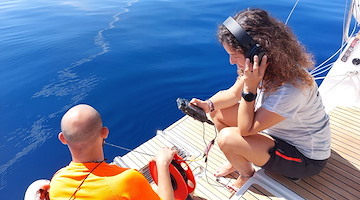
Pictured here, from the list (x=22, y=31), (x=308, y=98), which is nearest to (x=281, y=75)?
(x=308, y=98)

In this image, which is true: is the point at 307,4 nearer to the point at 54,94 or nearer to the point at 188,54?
the point at 188,54

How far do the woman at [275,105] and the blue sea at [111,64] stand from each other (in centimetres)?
76

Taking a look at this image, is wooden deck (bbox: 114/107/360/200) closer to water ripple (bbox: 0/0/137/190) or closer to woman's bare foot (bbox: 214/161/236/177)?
woman's bare foot (bbox: 214/161/236/177)

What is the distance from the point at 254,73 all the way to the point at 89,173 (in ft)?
3.46

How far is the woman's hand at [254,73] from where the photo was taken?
1.49 metres

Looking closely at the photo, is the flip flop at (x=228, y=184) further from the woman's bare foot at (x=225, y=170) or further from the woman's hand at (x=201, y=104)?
the woman's hand at (x=201, y=104)

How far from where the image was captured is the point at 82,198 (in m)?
1.14

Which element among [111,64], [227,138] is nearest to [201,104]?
[227,138]

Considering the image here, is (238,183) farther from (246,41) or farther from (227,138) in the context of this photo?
(246,41)

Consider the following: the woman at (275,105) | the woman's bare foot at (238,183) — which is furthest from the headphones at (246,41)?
the woman's bare foot at (238,183)

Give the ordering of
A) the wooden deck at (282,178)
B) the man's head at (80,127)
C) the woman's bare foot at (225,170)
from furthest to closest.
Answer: the woman's bare foot at (225,170) < the wooden deck at (282,178) < the man's head at (80,127)

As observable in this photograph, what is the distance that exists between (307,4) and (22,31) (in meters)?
7.84

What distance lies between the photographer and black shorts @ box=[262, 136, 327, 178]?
1.75 m

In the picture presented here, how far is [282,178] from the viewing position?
6.62 feet
